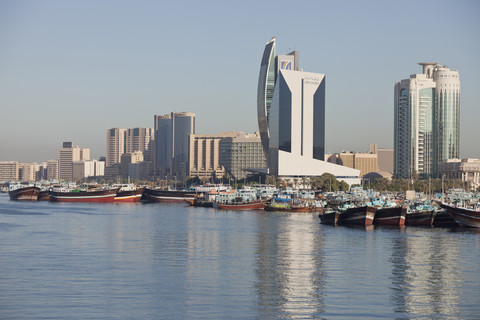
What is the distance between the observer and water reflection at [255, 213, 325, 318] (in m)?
34.1

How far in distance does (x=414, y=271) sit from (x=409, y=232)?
94.6ft

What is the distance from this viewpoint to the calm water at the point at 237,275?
33.7 meters

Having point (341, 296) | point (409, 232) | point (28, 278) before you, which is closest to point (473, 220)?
point (409, 232)

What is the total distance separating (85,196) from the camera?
15962 cm

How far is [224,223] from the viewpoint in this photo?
86.4m

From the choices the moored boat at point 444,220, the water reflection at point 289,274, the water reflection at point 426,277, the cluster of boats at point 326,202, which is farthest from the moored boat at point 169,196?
the water reflection at point 426,277

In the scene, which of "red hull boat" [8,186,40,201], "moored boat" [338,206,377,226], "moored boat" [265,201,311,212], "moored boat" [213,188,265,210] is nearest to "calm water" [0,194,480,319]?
"moored boat" [338,206,377,226]

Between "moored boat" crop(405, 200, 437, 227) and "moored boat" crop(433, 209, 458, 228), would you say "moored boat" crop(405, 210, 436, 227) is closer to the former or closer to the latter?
"moored boat" crop(405, 200, 437, 227)

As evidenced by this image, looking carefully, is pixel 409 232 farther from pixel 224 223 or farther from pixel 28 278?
pixel 28 278

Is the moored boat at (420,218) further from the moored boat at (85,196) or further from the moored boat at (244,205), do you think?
the moored boat at (85,196)

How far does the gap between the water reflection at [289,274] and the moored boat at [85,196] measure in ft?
305

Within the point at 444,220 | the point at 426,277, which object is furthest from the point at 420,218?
the point at 426,277

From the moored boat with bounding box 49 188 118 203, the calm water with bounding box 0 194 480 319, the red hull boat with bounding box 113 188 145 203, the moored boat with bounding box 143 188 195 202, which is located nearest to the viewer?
the calm water with bounding box 0 194 480 319

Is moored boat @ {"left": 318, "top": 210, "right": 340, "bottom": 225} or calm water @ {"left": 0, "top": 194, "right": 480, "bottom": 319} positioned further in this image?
moored boat @ {"left": 318, "top": 210, "right": 340, "bottom": 225}
